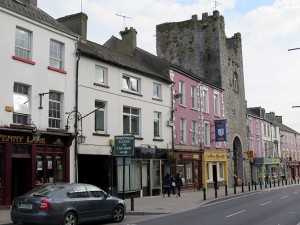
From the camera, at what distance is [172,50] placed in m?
43.5

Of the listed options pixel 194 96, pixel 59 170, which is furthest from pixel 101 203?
pixel 194 96

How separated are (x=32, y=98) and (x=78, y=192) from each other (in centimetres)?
724

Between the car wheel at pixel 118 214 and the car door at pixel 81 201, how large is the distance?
1296 mm

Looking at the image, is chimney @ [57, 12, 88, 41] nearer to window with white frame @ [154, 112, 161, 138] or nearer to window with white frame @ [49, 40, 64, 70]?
window with white frame @ [49, 40, 64, 70]

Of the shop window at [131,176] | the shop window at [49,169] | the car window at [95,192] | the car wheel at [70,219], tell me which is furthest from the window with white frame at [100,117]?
the car wheel at [70,219]

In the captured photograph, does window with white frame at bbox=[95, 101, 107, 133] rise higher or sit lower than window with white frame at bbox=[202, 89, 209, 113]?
lower

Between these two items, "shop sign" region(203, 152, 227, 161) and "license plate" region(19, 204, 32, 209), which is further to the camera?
"shop sign" region(203, 152, 227, 161)

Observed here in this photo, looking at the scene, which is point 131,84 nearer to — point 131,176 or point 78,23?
point 78,23

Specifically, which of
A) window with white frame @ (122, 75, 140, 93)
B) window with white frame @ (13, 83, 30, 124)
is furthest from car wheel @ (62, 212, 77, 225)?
window with white frame @ (122, 75, 140, 93)

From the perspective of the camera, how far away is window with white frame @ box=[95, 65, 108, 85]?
22875 mm

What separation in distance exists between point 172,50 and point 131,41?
1267 cm

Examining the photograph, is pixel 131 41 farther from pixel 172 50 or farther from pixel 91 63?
pixel 172 50

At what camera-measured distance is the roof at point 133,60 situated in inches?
910

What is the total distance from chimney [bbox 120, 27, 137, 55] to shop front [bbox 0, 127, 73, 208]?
13349 mm
